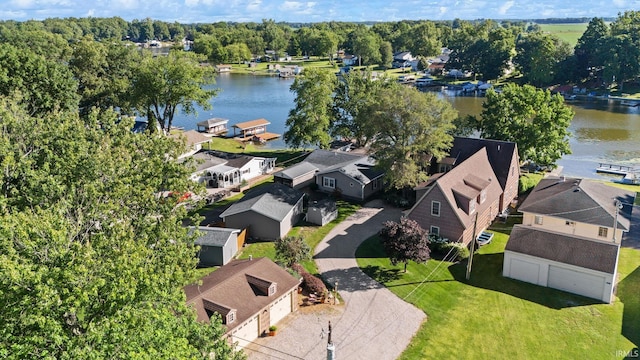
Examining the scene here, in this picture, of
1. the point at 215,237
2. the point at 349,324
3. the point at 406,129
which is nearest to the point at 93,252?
Answer: the point at 349,324

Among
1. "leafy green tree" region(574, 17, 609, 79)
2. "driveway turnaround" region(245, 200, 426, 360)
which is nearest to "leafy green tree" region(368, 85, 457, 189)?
"driveway turnaround" region(245, 200, 426, 360)

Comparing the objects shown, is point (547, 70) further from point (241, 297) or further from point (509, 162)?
point (241, 297)

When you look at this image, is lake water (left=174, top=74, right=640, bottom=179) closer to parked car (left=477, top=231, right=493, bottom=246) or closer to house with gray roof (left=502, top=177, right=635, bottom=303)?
house with gray roof (left=502, top=177, right=635, bottom=303)

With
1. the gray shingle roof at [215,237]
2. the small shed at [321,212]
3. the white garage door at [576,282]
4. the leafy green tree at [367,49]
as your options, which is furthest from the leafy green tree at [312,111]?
the leafy green tree at [367,49]

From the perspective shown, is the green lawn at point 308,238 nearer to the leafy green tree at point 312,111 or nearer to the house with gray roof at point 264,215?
the house with gray roof at point 264,215

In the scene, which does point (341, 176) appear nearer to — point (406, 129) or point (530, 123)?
point (406, 129)

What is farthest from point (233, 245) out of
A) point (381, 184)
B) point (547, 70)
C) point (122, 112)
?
point (547, 70)
